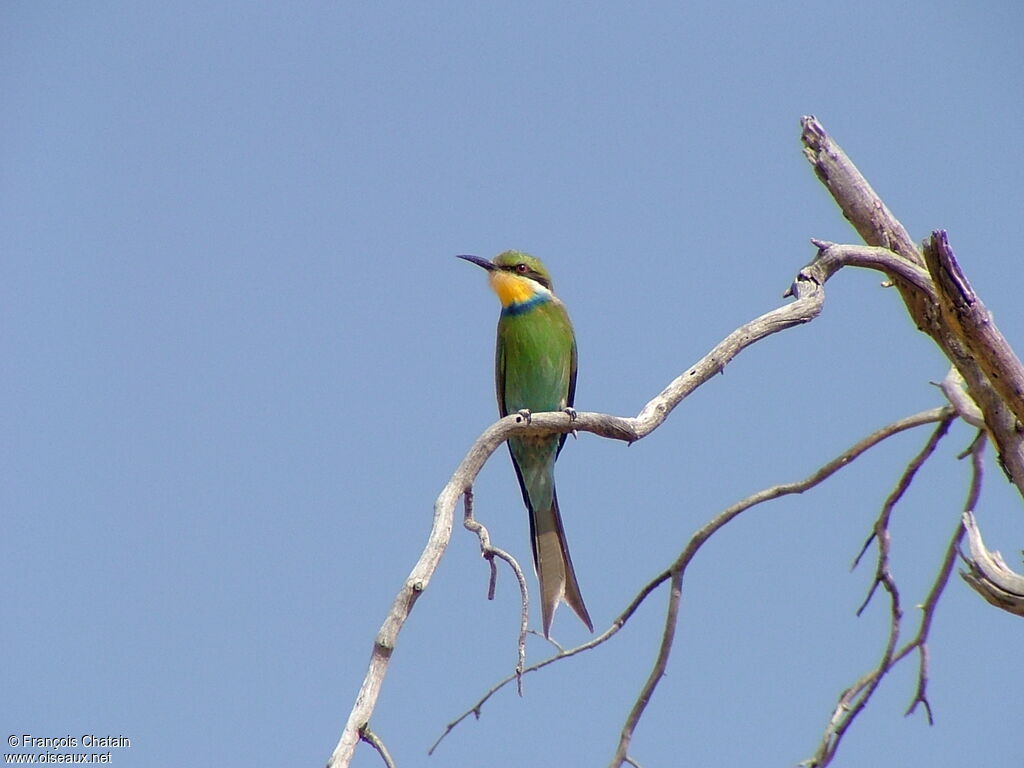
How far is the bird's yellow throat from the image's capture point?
610 cm

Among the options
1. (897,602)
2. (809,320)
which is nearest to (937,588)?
(897,602)

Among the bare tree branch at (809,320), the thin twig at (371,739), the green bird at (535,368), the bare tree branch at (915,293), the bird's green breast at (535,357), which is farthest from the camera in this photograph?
the bird's green breast at (535,357)

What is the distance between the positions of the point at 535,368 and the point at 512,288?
1.52 ft

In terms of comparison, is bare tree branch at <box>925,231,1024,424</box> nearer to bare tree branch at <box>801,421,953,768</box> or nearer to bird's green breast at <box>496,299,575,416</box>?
bare tree branch at <box>801,421,953,768</box>

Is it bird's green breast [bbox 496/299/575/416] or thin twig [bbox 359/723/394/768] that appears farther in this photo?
bird's green breast [bbox 496/299/575/416]

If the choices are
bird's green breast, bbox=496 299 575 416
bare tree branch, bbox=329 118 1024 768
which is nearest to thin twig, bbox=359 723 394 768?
bare tree branch, bbox=329 118 1024 768

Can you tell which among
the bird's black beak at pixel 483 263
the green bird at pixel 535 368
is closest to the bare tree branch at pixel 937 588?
the green bird at pixel 535 368

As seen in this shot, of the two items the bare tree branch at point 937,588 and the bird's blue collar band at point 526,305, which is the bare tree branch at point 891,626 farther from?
the bird's blue collar band at point 526,305

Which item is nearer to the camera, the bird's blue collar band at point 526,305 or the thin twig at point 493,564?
the thin twig at point 493,564

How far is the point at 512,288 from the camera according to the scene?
240 inches

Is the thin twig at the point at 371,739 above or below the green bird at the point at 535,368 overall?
below

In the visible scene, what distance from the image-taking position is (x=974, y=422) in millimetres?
4012

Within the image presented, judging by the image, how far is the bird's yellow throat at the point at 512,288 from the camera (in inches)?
240

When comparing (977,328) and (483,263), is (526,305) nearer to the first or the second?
(483,263)
